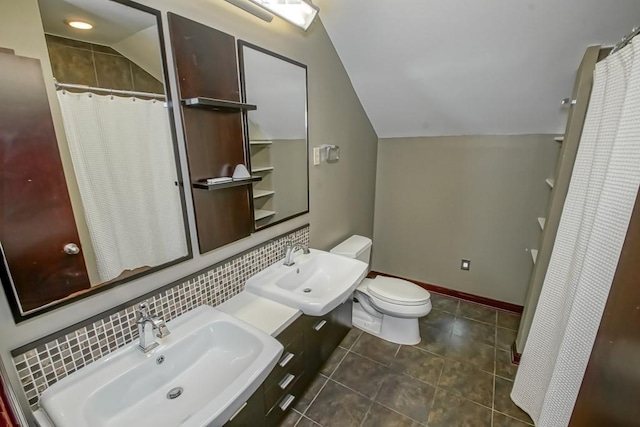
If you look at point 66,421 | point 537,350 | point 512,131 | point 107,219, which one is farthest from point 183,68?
point 512,131

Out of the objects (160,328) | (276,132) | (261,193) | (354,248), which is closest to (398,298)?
(354,248)

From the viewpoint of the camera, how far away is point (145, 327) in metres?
1.05

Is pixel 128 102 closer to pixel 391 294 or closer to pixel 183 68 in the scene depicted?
pixel 183 68

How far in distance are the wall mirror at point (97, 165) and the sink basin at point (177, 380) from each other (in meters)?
0.27

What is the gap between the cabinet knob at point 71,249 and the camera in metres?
0.92

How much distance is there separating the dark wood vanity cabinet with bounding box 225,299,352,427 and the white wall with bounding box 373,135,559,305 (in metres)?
1.35

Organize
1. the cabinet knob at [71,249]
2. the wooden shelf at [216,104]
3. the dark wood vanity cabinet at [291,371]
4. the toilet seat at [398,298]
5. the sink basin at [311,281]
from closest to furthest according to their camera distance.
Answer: the cabinet knob at [71,249] → the wooden shelf at [216,104] → the dark wood vanity cabinet at [291,371] → the sink basin at [311,281] → the toilet seat at [398,298]

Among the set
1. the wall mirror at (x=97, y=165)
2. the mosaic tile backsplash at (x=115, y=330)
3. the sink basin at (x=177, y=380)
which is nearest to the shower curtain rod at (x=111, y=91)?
the wall mirror at (x=97, y=165)

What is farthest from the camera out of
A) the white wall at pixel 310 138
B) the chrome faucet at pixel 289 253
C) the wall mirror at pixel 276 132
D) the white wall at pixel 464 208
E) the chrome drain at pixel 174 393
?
the white wall at pixel 464 208

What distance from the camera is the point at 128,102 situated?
3.39 ft

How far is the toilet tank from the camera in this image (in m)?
2.27

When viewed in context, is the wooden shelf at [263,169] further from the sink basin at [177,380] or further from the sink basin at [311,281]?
the sink basin at [177,380]

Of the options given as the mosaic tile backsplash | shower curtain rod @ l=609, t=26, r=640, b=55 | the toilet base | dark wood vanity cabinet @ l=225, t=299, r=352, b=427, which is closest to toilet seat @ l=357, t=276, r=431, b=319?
the toilet base

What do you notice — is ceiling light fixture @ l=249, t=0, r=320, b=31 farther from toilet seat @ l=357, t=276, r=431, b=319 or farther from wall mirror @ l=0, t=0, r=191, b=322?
toilet seat @ l=357, t=276, r=431, b=319
